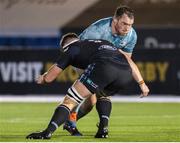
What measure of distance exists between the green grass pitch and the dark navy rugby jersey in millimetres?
983

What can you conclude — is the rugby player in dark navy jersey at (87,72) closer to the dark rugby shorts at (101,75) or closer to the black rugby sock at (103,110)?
the dark rugby shorts at (101,75)

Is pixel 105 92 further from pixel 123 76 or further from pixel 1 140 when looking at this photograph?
pixel 1 140

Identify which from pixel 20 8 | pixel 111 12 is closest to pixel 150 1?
pixel 111 12

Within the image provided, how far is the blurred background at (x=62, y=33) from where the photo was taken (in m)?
21.7

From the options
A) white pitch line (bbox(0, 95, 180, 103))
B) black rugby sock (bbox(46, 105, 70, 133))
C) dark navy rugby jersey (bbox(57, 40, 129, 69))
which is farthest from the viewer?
white pitch line (bbox(0, 95, 180, 103))

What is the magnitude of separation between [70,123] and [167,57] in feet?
36.9

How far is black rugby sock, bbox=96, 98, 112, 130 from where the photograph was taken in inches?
421

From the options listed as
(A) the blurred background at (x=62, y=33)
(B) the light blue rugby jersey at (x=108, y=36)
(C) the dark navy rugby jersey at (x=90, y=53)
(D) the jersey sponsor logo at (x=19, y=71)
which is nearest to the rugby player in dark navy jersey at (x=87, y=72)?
(C) the dark navy rugby jersey at (x=90, y=53)

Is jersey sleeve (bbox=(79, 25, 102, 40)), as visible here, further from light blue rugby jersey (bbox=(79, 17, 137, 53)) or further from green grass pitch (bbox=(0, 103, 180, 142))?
green grass pitch (bbox=(0, 103, 180, 142))

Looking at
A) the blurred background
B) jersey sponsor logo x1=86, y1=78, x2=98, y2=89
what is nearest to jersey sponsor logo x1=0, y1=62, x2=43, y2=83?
the blurred background

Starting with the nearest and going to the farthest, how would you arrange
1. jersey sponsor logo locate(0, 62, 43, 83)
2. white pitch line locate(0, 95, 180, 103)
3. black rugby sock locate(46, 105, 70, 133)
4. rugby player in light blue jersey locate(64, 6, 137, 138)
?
black rugby sock locate(46, 105, 70, 133)
rugby player in light blue jersey locate(64, 6, 137, 138)
white pitch line locate(0, 95, 180, 103)
jersey sponsor logo locate(0, 62, 43, 83)

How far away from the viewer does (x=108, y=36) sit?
10812 millimetres

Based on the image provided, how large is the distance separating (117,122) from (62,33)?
632 inches

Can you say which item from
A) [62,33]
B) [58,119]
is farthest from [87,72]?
[62,33]
